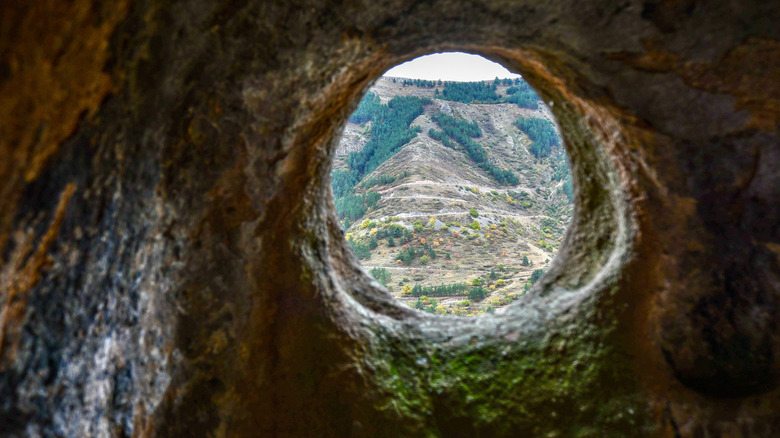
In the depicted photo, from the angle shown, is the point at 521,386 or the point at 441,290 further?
the point at 441,290

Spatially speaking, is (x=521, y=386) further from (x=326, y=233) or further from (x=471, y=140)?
(x=471, y=140)

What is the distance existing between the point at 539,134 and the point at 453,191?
296 inches

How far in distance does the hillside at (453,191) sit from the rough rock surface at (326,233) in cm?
906

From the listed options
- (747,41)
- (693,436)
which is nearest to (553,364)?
(693,436)

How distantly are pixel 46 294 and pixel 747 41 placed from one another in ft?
7.49

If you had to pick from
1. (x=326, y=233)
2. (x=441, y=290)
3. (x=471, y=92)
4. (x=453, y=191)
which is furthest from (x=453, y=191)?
(x=326, y=233)

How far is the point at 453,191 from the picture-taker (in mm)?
17125

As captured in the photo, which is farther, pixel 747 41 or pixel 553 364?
pixel 553 364

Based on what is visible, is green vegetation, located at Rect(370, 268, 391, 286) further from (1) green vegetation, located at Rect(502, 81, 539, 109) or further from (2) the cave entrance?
(1) green vegetation, located at Rect(502, 81, 539, 109)

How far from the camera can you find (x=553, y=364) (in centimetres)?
234

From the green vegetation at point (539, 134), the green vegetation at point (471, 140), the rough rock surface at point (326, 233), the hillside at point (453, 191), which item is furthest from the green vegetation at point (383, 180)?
the rough rock surface at point (326, 233)

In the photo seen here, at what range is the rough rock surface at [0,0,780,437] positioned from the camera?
3.45ft

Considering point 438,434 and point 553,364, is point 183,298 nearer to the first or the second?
point 438,434

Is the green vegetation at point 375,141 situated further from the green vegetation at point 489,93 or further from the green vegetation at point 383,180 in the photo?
the green vegetation at point 489,93
